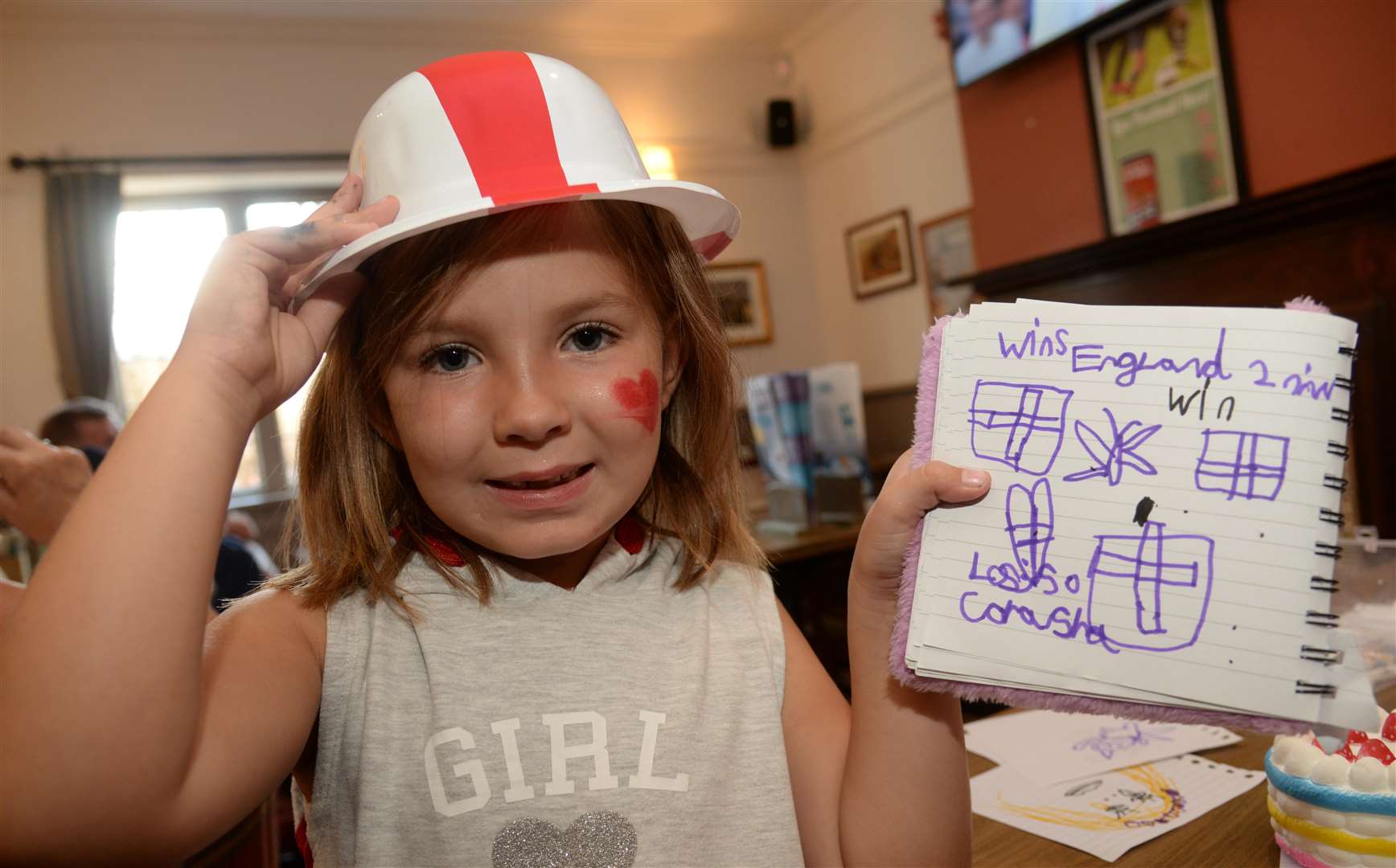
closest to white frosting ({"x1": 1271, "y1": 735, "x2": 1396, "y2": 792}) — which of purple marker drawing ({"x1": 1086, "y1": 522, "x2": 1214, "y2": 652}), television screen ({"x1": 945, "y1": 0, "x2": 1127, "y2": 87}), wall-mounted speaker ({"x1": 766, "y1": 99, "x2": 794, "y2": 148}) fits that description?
purple marker drawing ({"x1": 1086, "y1": 522, "x2": 1214, "y2": 652})

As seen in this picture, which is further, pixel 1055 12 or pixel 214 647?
pixel 1055 12

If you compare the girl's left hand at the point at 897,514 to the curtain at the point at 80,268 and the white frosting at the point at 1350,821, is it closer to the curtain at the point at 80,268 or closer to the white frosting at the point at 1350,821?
the white frosting at the point at 1350,821

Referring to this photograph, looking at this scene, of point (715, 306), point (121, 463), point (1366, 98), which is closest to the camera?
point (121, 463)

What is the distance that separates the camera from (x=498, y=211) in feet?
2.66

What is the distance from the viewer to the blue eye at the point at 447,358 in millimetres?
859

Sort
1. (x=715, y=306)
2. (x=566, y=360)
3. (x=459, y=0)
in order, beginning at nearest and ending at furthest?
(x=566, y=360), (x=715, y=306), (x=459, y=0)

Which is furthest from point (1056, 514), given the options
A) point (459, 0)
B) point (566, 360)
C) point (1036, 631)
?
point (459, 0)

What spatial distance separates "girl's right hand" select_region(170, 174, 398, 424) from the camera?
0.72m

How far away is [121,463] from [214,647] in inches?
7.6

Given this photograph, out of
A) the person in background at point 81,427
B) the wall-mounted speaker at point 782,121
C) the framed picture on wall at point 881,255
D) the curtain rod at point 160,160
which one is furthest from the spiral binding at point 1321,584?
the wall-mounted speaker at point 782,121

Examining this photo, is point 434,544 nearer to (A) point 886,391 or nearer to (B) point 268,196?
(A) point 886,391

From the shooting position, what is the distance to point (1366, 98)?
2811mm

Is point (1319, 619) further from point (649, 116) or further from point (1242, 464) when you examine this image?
point (649, 116)

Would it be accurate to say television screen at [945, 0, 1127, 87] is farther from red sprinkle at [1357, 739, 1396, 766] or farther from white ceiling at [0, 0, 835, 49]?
red sprinkle at [1357, 739, 1396, 766]
